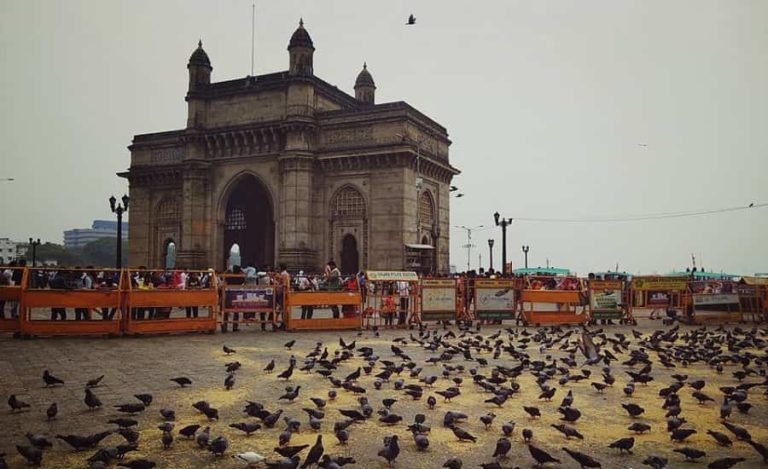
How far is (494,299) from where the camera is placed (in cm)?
1809

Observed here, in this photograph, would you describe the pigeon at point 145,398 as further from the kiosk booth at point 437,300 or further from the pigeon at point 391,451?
the kiosk booth at point 437,300

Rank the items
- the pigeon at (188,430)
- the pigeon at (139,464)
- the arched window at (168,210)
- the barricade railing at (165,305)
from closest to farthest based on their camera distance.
A: the pigeon at (139,464) → the pigeon at (188,430) → the barricade railing at (165,305) → the arched window at (168,210)

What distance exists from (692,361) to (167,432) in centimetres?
980

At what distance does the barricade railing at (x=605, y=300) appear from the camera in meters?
18.5

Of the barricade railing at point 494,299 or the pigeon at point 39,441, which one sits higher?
the barricade railing at point 494,299

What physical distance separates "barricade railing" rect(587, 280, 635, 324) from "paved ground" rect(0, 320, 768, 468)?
668 centimetres

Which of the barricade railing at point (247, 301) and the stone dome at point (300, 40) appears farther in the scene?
the stone dome at point (300, 40)

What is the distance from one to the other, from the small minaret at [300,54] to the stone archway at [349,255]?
10459mm

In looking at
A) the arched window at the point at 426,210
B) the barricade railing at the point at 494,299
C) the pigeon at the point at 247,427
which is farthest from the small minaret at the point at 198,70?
the pigeon at the point at 247,427

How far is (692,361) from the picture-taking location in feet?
35.9

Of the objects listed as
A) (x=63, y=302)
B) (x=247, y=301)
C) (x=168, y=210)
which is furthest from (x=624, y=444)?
(x=168, y=210)

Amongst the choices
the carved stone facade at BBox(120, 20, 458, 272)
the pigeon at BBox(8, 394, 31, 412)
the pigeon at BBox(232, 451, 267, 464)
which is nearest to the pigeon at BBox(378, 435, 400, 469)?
the pigeon at BBox(232, 451, 267, 464)

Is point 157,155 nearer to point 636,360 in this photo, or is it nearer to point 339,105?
point 339,105

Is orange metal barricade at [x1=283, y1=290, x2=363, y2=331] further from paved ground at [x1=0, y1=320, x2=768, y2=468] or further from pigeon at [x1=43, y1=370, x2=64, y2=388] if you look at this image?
pigeon at [x1=43, y1=370, x2=64, y2=388]
